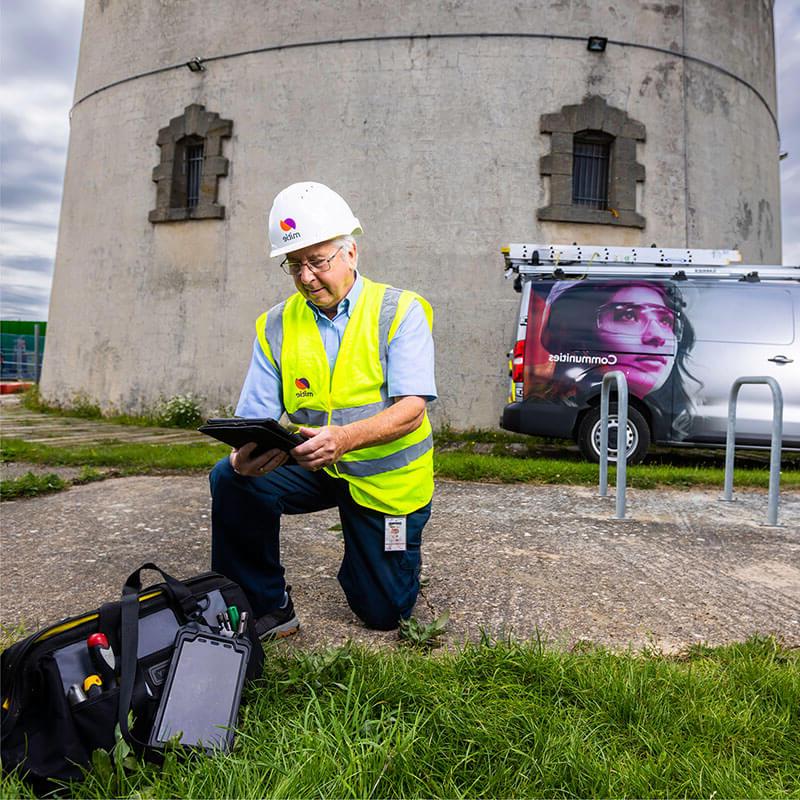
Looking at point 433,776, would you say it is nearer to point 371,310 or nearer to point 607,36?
point 371,310

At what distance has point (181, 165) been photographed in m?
12.3

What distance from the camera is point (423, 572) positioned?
390cm

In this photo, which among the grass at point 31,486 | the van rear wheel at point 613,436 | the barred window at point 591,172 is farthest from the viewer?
the barred window at point 591,172

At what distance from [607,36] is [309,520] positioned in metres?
8.94

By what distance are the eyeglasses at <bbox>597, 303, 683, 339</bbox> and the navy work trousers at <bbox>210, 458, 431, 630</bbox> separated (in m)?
5.63

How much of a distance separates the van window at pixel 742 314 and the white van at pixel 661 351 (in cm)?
1

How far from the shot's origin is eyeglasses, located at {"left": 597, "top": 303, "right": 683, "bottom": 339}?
8.20 m

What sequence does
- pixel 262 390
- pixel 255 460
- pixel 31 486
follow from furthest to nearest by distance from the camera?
pixel 31 486
pixel 262 390
pixel 255 460

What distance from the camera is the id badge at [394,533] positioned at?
119 inches

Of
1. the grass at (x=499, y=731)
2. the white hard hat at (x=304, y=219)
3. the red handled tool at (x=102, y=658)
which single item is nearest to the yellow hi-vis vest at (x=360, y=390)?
the white hard hat at (x=304, y=219)

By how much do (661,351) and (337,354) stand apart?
5985mm

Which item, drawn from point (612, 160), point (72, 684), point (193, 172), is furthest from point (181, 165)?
point (72, 684)

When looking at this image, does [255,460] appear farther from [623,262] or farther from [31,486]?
[623,262]

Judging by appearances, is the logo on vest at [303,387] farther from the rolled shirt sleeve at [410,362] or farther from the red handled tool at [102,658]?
the red handled tool at [102,658]
